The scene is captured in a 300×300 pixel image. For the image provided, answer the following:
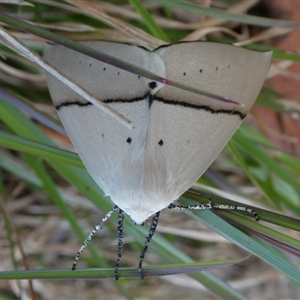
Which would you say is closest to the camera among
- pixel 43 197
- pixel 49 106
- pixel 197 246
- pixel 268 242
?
pixel 268 242

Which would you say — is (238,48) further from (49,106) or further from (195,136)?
(49,106)


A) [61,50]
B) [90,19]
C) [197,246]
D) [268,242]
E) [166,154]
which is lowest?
[268,242]

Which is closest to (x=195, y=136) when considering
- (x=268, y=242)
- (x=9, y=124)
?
(x=268, y=242)

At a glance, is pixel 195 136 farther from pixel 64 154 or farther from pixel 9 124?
pixel 9 124

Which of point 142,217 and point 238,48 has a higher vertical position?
point 238,48

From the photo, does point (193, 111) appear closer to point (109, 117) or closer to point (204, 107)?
point (204, 107)

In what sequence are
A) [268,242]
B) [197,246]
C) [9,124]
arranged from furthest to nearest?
[197,246] < [9,124] < [268,242]

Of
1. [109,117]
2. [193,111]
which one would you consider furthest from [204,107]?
[109,117]

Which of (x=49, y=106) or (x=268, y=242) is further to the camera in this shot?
(x=49, y=106)
